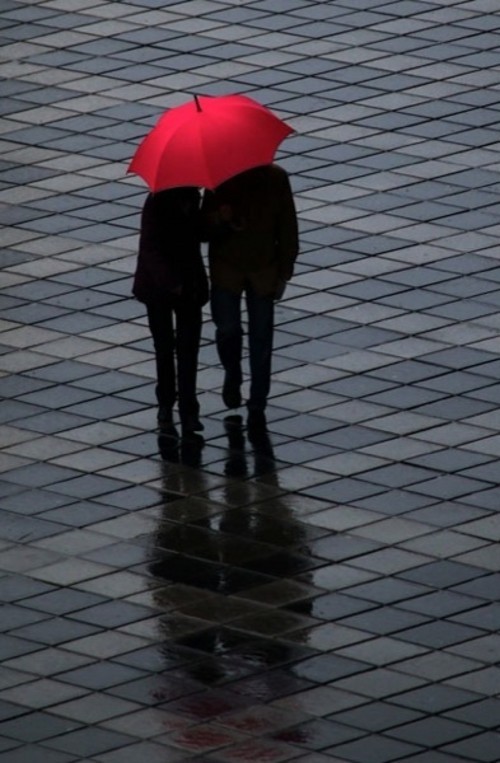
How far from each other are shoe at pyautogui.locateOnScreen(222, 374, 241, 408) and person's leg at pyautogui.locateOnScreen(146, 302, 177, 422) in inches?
11.3

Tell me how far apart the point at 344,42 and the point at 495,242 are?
3.68m

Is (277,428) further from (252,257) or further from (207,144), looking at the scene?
(207,144)

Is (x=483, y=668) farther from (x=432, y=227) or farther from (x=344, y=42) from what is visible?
(x=344, y=42)

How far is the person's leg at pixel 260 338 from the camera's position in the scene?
1270 cm

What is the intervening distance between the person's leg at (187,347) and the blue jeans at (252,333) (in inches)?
5.6

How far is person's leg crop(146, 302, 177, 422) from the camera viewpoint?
1263 cm

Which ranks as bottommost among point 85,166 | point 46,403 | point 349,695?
point 349,695

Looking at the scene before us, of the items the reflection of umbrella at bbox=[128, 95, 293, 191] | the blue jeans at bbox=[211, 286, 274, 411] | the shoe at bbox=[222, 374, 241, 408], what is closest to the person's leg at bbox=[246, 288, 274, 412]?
the blue jeans at bbox=[211, 286, 274, 411]

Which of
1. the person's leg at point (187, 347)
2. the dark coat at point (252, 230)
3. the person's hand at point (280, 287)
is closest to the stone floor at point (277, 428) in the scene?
the person's leg at point (187, 347)

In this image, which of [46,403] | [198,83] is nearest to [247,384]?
[46,403]

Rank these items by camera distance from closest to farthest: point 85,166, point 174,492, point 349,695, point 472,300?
point 349,695 < point 174,492 < point 472,300 < point 85,166

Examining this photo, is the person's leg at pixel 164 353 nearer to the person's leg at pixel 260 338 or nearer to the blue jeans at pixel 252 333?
the blue jeans at pixel 252 333

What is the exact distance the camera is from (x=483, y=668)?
10.3 metres

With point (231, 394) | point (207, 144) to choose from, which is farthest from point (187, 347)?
point (207, 144)
